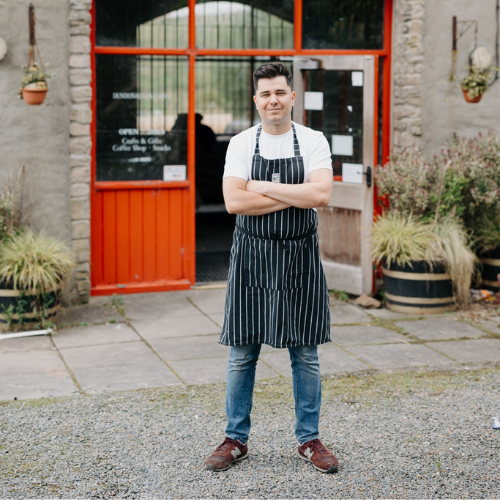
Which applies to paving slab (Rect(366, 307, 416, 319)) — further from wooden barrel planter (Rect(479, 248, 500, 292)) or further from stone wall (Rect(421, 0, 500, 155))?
stone wall (Rect(421, 0, 500, 155))

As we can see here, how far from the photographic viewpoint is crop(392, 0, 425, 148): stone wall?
7.71 m

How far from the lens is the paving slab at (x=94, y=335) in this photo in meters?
6.10

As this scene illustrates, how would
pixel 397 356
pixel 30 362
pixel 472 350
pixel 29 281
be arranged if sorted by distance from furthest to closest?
pixel 29 281
pixel 472 350
pixel 397 356
pixel 30 362

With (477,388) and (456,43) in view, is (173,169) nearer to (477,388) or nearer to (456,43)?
(456,43)

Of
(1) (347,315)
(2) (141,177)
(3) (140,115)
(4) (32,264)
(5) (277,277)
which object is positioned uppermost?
(3) (140,115)

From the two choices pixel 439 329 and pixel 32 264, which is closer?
pixel 32 264

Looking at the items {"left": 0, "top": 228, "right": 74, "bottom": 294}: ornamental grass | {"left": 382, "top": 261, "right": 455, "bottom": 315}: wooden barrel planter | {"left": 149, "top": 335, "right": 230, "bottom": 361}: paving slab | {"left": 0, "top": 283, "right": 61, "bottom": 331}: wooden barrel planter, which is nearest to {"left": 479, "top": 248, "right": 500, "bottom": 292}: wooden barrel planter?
{"left": 382, "top": 261, "right": 455, "bottom": 315}: wooden barrel planter

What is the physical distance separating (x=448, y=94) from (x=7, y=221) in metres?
4.35

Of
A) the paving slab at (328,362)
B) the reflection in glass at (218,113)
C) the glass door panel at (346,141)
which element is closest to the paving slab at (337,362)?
the paving slab at (328,362)

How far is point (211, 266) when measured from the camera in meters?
8.85

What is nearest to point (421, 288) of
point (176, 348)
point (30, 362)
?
point (176, 348)

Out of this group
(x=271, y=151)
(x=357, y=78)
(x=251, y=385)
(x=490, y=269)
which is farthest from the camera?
(x=490, y=269)

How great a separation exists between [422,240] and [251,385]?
3.45 meters

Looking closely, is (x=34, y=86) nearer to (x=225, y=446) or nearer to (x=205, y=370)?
(x=205, y=370)
